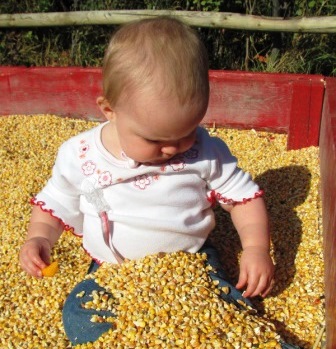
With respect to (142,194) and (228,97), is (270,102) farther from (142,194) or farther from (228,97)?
(142,194)

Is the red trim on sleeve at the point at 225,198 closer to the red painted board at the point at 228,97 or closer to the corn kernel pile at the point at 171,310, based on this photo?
the corn kernel pile at the point at 171,310

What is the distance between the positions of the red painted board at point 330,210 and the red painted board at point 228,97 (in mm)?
150

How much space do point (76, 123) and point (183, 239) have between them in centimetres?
179

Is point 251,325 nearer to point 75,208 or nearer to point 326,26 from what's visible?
point 75,208

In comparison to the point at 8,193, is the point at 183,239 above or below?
above

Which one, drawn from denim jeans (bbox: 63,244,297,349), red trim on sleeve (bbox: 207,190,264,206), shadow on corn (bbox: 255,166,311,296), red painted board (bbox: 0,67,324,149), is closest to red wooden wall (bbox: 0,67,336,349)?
red painted board (bbox: 0,67,324,149)

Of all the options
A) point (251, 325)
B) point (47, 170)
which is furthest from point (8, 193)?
point (251, 325)

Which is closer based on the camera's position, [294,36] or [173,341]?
[173,341]

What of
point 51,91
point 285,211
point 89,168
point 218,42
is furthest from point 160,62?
point 218,42

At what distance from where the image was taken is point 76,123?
374 cm

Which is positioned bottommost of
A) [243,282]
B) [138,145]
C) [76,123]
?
[76,123]

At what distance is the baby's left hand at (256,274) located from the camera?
6.75 ft

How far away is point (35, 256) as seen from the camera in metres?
2.12

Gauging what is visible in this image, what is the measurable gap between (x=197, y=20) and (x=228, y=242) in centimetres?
183
